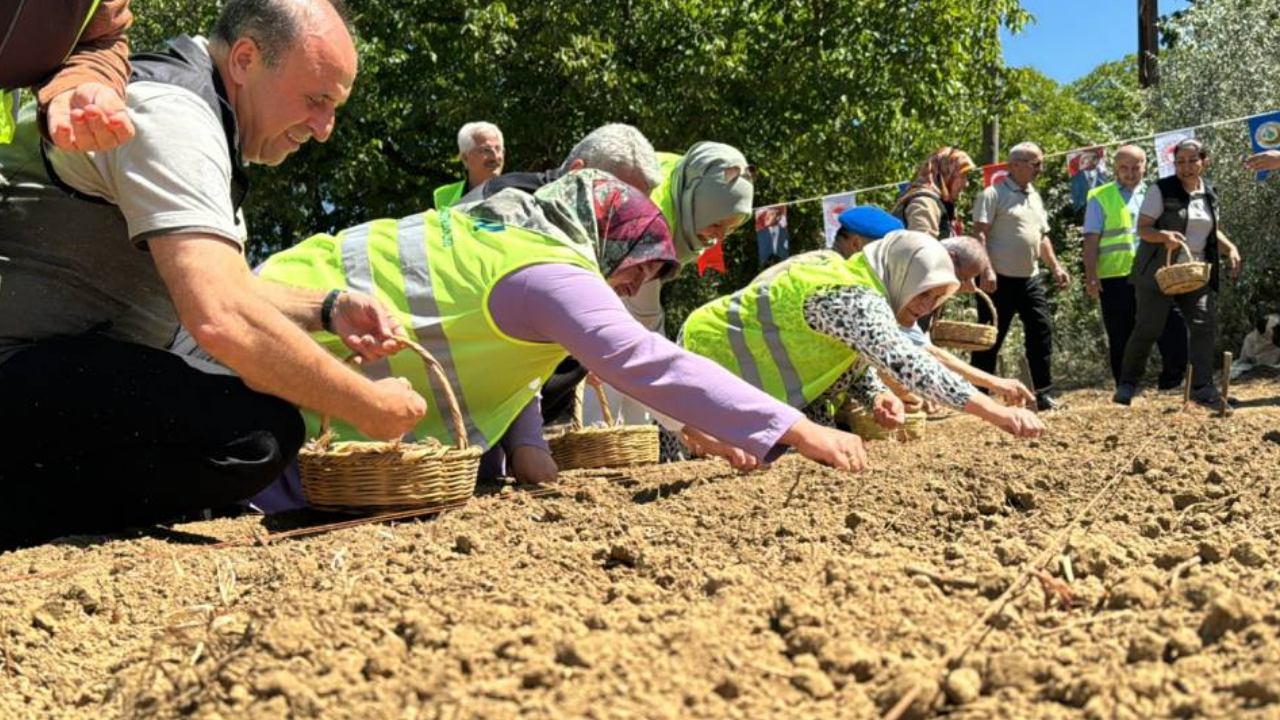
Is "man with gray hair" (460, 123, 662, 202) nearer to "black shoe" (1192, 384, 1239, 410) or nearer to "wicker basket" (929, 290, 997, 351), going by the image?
"wicker basket" (929, 290, 997, 351)

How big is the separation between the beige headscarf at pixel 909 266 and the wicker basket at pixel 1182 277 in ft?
10.1

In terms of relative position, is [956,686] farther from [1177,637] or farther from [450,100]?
[450,100]

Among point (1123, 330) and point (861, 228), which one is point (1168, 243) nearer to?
point (1123, 330)

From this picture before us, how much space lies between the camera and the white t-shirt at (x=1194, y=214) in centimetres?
759

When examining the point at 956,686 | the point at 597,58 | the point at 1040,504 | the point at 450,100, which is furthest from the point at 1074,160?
the point at 956,686

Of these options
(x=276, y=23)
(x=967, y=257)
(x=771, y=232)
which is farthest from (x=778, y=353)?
(x=771, y=232)

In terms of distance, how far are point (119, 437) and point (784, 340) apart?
245 cm

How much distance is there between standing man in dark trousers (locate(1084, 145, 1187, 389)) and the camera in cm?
847

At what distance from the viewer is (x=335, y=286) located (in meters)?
3.32

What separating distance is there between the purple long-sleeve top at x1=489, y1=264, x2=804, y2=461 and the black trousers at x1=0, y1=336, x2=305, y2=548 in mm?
727

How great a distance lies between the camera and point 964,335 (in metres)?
6.41

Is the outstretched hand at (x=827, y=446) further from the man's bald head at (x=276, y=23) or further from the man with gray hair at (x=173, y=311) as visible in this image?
the man's bald head at (x=276, y=23)

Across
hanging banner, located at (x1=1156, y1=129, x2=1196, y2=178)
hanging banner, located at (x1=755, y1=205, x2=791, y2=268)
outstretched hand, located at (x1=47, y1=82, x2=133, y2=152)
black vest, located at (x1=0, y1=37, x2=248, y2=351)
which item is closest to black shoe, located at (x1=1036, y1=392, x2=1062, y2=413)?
hanging banner, located at (x1=1156, y1=129, x2=1196, y2=178)

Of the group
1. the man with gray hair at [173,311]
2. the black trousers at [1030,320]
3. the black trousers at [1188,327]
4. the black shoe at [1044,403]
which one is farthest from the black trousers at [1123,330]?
the man with gray hair at [173,311]
